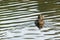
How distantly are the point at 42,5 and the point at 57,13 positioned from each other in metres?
2.87

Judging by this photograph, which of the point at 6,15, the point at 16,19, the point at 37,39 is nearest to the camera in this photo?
the point at 37,39

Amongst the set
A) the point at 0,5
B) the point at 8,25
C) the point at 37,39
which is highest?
the point at 0,5

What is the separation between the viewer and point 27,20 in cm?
1360

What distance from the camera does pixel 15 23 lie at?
13094 millimetres

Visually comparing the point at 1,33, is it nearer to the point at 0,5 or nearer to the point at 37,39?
the point at 37,39

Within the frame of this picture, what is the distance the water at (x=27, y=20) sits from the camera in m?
11.3

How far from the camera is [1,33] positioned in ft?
37.8

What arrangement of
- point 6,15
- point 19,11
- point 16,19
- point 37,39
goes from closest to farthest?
point 37,39, point 16,19, point 6,15, point 19,11

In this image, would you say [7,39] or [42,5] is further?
[42,5]

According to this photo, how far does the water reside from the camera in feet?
37.1

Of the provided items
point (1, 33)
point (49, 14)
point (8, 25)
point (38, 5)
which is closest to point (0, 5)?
point (38, 5)

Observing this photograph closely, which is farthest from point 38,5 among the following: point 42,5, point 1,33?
point 1,33

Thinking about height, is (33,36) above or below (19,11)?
below

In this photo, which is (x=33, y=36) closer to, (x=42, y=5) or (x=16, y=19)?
(x=16, y=19)
